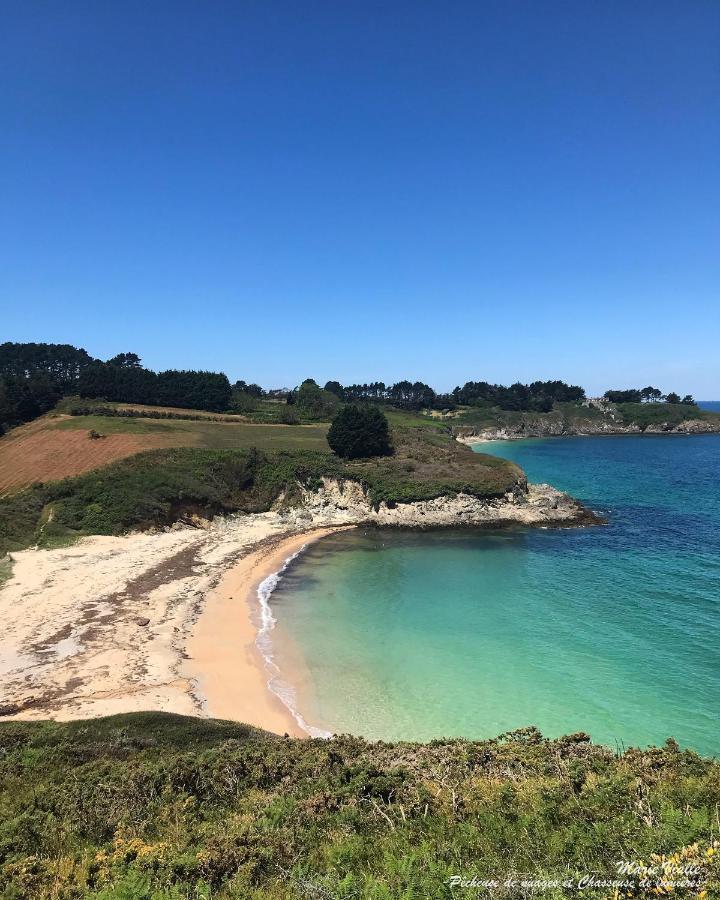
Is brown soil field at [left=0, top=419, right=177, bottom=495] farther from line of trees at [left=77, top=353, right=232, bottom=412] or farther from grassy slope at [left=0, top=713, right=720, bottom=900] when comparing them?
grassy slope at [left=0, top=713, right=720, bottom=900]

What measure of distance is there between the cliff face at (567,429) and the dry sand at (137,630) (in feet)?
361

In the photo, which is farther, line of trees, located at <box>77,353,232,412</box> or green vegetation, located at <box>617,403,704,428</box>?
green vegetation, located at <box>617,403,704,428</box>

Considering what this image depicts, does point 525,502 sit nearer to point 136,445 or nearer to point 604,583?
point 604,583

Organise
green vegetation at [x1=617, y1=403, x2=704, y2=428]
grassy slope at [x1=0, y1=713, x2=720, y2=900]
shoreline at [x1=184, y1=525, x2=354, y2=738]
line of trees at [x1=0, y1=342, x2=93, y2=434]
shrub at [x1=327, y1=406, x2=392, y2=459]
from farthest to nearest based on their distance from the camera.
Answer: green vegetation at [x1=617, y1=403, x2=704, y2=428] → line of trees at [x1=0, y1=342, x2=93, y2=434] → shrub at [x1=327, y1=406, x2=392, y2=459] → shoreline at [x1=184, y1=525, x2=354, y2=738] → grassy slope at [x1=0, y1=713, x2=720, y2=900]

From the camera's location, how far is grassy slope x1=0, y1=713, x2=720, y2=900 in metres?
7.11

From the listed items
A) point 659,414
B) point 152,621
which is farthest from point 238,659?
point 659,414

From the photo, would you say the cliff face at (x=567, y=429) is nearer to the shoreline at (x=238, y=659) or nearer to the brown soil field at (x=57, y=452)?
the brown soil field at (x=57, y=452)

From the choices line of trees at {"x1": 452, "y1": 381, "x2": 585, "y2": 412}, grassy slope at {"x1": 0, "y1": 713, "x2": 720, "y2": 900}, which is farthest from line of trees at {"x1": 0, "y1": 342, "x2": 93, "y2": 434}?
line of trees at {"x1": 452, "y1": 381, "x2": 585, "y2": 412}

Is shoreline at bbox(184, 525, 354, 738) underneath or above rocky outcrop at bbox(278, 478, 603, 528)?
underneath

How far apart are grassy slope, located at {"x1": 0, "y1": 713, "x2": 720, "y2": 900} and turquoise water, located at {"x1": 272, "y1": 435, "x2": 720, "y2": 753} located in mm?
6693

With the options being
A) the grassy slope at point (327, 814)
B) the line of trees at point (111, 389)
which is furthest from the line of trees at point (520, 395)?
the grassy slope at point (327, 814)

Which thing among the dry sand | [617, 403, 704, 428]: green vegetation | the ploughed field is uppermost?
[617, 403, 704, 428]: green vegetation

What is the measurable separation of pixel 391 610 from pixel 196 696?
12.5 meters

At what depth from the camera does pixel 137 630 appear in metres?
25.5
